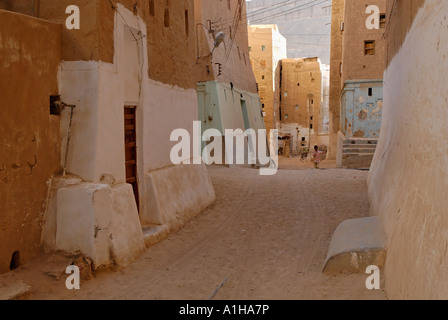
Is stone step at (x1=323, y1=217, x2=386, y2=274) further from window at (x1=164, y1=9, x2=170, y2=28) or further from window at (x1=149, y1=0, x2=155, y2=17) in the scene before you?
window at (x1=164, y1=9, x2=170, y2=28)

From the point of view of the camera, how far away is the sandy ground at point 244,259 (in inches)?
208

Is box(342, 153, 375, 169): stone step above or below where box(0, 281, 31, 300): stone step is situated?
above

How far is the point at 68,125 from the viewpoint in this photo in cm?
617

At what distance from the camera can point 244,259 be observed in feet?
22.1

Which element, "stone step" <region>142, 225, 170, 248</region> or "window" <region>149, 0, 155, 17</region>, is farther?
"window" <region>149, 0, 155, 17</region>

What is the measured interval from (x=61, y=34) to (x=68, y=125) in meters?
1.32

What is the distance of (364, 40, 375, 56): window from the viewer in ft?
72.7

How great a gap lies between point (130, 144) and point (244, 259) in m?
2.89

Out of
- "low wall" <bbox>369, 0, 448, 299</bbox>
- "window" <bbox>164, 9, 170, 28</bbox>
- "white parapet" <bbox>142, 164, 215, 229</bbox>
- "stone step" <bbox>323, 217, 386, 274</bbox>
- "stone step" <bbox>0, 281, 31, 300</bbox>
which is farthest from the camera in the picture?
"window" <bbox>164, 9, 170, 28</bbox>

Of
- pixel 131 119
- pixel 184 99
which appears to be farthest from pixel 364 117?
pixel 131 119

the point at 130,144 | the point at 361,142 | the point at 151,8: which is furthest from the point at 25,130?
the point at 361,142

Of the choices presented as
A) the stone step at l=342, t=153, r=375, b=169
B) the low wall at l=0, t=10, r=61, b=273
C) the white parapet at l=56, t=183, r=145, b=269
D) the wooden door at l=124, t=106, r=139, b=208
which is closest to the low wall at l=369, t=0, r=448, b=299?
the white parapet at l=56, t=183, r=145, b=269

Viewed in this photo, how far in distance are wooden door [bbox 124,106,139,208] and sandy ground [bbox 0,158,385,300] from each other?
1299mm

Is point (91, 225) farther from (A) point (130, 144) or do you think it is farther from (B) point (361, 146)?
(B) point (361, 146)
